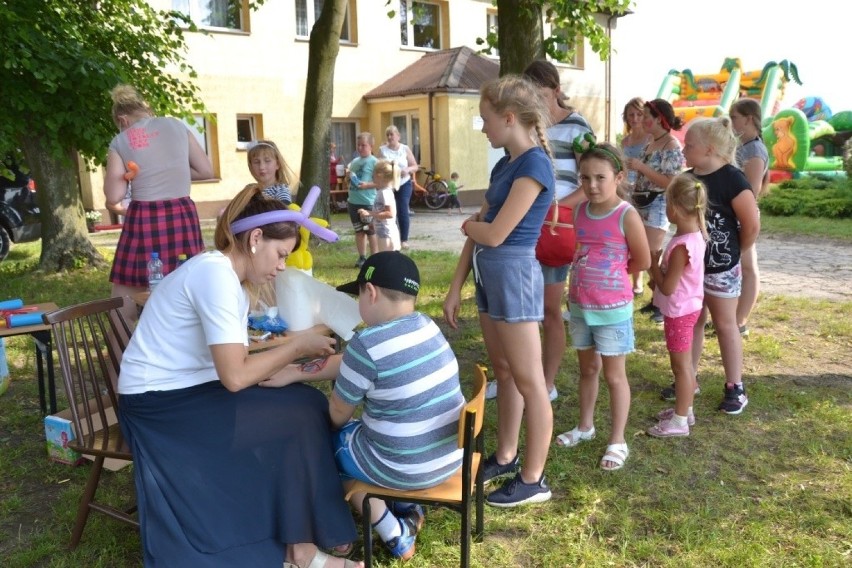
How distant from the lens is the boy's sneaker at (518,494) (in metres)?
2.98

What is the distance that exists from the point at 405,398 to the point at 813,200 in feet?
42.7

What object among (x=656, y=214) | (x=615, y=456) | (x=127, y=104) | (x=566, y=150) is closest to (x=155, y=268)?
(x=127, y=104)

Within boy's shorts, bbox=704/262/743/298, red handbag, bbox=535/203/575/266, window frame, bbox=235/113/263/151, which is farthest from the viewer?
window frame, bbox=235/113/263/151

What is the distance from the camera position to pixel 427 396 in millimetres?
2262

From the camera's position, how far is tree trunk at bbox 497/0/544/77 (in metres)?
5.85

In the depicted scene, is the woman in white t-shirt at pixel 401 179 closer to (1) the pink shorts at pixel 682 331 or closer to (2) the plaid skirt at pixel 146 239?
(2) the plaid skirt at pixel 146 239

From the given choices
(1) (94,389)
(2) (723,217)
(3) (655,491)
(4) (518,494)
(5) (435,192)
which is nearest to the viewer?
(1) (94,389)

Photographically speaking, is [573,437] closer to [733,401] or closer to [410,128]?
[733,401]

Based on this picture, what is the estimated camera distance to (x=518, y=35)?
5859 mm

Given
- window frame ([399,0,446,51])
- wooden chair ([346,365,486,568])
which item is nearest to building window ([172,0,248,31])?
window frame ([399,0,446,51])

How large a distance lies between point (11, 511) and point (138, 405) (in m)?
1.35

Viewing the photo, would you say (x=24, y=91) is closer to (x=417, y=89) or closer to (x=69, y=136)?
(x=69, y=136)

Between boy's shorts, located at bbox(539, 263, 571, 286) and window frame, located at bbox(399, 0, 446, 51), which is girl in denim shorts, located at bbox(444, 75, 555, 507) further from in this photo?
window frame, located at bbox(399, 0, 446, 51)

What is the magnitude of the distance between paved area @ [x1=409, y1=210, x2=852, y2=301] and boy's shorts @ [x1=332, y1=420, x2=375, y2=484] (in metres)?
5.78
